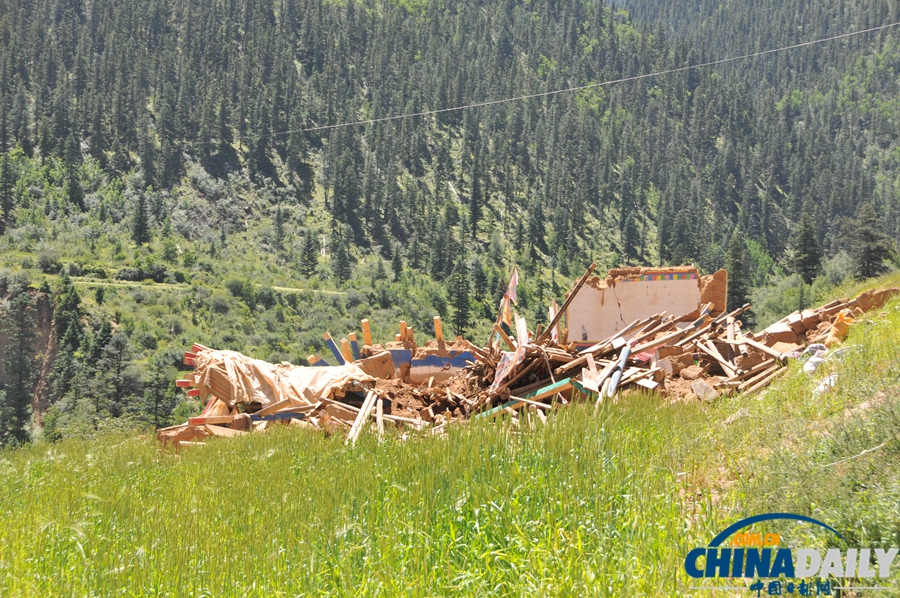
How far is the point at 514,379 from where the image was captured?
36.2ft

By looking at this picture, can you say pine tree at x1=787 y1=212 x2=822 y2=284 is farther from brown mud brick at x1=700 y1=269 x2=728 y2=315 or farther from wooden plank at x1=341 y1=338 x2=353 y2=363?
wooden plank at x1=341 y1=338 x2=353 y2=363

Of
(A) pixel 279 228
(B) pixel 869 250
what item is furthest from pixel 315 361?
(A) pixel 279 228

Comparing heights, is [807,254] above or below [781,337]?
below

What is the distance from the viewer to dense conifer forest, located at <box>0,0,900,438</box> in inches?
2574

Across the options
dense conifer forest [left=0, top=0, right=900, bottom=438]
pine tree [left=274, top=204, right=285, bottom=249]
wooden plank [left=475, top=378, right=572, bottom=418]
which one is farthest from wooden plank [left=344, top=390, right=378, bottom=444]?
pine tree [left=274, top=204, right=285, bottom=249]

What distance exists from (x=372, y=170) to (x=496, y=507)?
99401 mm

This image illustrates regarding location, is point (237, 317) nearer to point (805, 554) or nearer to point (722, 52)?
point (805, 554)

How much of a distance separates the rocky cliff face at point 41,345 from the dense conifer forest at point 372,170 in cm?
103

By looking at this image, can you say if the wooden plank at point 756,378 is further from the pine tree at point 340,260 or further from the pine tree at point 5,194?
the pine tree at point 5,194

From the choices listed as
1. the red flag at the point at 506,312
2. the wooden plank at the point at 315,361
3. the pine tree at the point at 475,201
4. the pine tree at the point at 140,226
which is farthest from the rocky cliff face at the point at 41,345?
the pine tree at the point at 475,201

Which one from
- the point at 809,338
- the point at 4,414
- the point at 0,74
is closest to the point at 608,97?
the point at 0,74

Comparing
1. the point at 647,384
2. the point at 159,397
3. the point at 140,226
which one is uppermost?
the point at 647,384

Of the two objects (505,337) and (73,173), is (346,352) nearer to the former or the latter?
(505,337)

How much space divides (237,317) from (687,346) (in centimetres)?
5818
